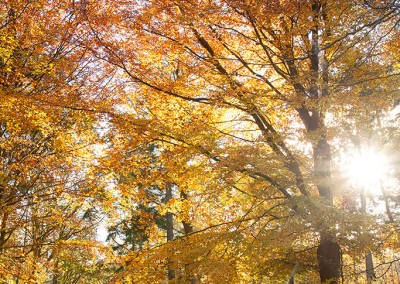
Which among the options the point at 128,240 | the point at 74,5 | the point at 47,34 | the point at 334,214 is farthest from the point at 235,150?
the point at 128,240

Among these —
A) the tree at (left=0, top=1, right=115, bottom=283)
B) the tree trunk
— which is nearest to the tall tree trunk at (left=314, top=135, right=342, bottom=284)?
the tree trunk

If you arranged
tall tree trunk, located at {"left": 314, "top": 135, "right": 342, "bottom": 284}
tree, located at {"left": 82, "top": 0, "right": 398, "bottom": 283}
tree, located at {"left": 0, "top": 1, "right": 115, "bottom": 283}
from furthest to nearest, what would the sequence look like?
tree, located at {"left": 0, "top": 1, "right": 115, "bottom": 283}
tall tree trunk, located at {"left": 314, "top": 135, "right": 342, "bottom": 284}
tree, located at {"left": 82, "top": 0, "right": 398, "bottom": 283}

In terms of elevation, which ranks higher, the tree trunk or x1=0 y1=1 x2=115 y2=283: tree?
x1=0 y1=1 x2=115 y2=283: tree

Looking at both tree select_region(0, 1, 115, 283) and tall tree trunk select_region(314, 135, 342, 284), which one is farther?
tree select_region(0, 1, 115, 283)

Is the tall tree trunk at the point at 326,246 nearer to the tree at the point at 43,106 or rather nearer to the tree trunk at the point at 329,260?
the tree trunk at the point at 329,260

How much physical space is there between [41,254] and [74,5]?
995cm

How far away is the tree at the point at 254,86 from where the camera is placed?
554 centimetres

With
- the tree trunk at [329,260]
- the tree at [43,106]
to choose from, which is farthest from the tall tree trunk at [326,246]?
the tree at [43,106]

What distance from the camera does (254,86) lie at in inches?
285

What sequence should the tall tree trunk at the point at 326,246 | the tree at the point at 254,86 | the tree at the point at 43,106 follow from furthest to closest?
the tree at the point at 43,106 < the tall tree trunk at the point at 326,246 < the tree at the point at 254,86

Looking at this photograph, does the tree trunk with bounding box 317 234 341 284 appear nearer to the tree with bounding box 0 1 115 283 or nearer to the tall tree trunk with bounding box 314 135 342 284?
the tall tree trunk with bounding box 314 135 342 284

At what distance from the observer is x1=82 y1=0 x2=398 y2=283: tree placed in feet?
18.2

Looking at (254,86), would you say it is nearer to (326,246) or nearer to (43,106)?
(326,246)

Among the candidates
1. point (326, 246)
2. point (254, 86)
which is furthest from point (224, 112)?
point (326, 246)
